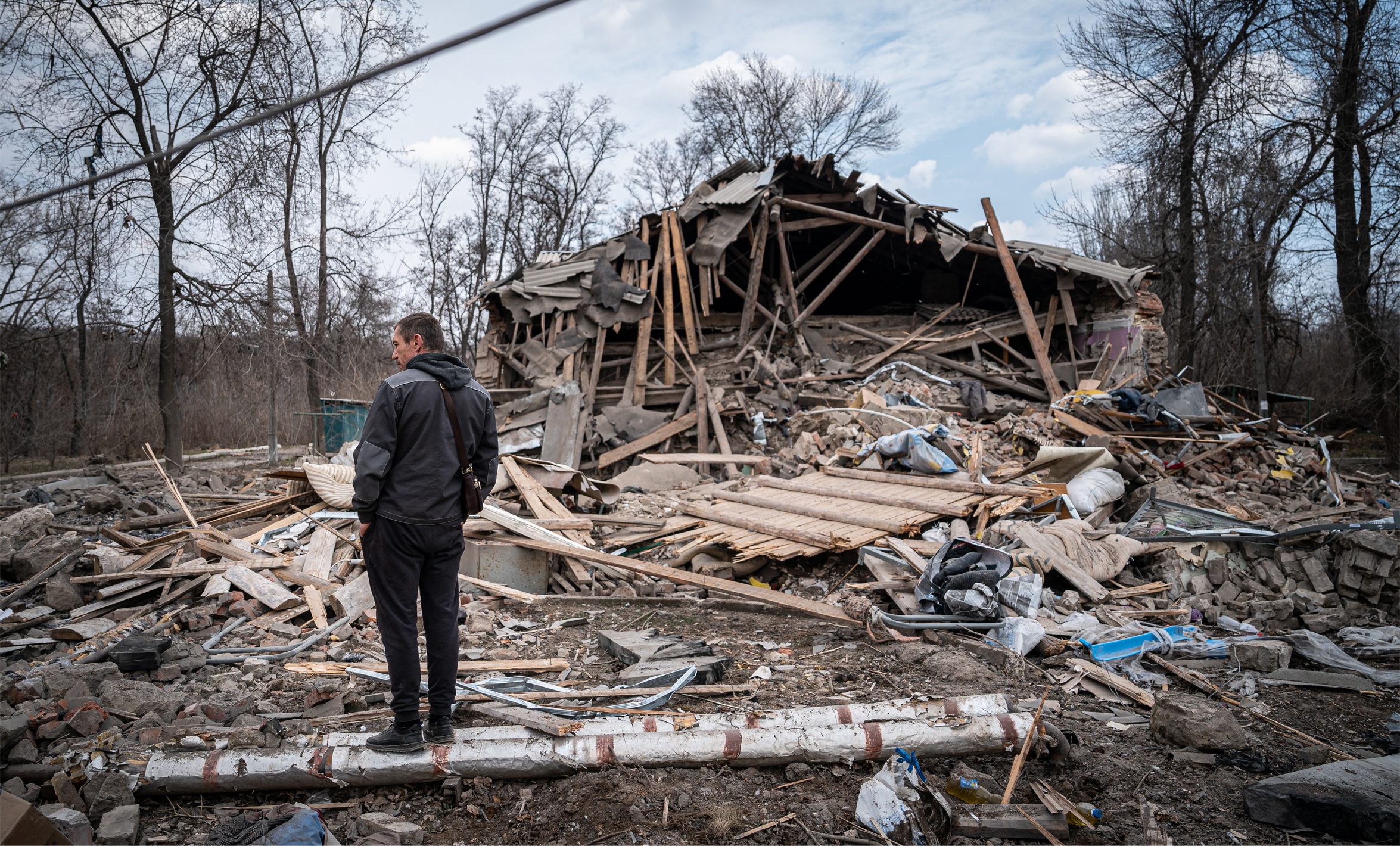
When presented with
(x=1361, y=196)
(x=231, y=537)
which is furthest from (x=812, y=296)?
(x=231, y=537)

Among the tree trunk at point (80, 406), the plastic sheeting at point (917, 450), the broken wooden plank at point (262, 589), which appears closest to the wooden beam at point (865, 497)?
the plastic sheeting at point (917, 450)

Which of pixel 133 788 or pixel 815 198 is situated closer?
pixel 133 788

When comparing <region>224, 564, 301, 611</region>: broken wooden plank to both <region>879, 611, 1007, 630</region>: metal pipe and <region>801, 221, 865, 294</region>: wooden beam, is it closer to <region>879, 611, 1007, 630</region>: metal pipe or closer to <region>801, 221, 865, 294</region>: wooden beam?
<region>879, 611, 1007, 630</region>: metal pipe

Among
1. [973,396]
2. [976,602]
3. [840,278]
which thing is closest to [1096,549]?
[976,602]

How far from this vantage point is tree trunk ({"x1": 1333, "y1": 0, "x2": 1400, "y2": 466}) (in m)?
14.2

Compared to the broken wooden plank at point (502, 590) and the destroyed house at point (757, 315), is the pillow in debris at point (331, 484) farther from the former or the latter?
the destroyed house at point (757, 315)

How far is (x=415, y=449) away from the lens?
3.20 metres

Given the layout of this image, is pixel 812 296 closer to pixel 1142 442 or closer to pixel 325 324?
pixel 1142 442

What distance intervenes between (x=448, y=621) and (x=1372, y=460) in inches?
746

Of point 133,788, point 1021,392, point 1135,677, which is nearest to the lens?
point 133,788

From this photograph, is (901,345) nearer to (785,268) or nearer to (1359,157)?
(785,268)

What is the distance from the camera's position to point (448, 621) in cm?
334

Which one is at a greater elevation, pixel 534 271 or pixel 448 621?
pixel 534 271

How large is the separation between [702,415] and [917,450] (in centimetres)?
455
